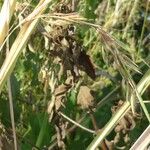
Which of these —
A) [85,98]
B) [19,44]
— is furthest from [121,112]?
[19,44]

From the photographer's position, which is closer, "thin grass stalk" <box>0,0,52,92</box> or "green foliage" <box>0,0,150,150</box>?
"thin grass stalk" <box>0,0,52,92</box>

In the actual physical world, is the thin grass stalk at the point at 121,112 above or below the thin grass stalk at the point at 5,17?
below

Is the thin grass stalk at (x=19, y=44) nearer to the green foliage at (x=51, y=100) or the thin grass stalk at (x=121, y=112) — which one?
the green foliage at (x=51, y=100)

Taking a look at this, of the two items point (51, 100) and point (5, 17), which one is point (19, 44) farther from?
point (51, 100)

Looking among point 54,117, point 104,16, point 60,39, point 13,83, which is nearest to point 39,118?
point 13,83

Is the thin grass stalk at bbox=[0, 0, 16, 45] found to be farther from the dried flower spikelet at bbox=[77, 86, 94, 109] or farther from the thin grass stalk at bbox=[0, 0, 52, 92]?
the dried flower spikelet at bbox=[77, 86, 94, 109]

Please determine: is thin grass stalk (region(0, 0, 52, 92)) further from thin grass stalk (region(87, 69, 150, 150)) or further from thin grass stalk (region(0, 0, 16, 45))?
thin grass stalk (region(87, 69, 150, 150))

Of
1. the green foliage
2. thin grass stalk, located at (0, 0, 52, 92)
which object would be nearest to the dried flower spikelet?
the green foliage

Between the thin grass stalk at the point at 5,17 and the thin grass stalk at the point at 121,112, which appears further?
the thin grass stalk at the point at 121,112

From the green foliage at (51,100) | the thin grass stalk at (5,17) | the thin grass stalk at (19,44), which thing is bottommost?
the green foliage at (51,100)

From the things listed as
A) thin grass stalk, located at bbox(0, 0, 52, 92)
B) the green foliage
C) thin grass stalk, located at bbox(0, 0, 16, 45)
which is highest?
thin grass stalk, located at bbox(0, 0, 16, 45)

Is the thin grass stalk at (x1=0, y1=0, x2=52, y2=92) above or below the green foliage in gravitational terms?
above

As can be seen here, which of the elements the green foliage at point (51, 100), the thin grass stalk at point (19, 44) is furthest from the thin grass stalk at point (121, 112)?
the thin grass stalk at point (19, 44)
